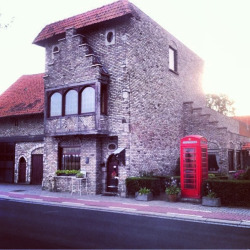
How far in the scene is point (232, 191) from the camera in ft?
40.2

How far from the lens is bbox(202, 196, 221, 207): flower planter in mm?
12312

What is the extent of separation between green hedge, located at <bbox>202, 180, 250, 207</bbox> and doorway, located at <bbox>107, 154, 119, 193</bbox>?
5453 millimetres

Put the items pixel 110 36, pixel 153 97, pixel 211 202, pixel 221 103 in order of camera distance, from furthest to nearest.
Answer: pixel 221 103 < pixel 153 97 < pixel 110 36 < pixel 211 202

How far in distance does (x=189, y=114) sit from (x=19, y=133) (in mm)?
13848

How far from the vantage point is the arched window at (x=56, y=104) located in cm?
1772

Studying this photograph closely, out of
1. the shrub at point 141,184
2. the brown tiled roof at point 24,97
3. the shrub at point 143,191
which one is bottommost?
the shrub at point 143,191

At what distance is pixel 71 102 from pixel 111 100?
8.39ft

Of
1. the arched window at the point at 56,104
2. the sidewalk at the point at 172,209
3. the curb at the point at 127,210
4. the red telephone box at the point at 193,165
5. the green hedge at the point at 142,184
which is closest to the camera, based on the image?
the curb at the point at 127,210

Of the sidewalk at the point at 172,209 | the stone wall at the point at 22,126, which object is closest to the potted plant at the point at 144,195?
the sidewalk at the point at 172,209

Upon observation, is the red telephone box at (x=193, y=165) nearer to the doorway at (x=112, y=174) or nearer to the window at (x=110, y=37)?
the doorway at (x=112, y=174)

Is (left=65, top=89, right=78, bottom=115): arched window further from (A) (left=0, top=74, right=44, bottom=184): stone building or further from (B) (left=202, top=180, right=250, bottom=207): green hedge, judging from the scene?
(B) (left=202, top=180, right=250, bottom=207): green hedge

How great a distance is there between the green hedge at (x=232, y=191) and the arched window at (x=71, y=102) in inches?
342

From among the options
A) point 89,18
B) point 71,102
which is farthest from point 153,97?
point 89,18

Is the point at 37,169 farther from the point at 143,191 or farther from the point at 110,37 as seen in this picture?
the point at 110,37
